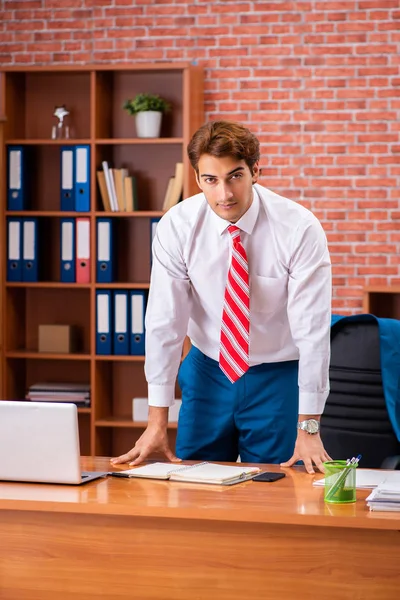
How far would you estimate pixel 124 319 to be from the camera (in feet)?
16.1

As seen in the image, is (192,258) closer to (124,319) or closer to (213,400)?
(213,400)

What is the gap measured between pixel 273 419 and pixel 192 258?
0.51 m

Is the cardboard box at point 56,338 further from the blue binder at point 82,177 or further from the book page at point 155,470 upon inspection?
the book page at point 155,470

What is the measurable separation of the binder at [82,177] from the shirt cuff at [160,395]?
2.56 metres

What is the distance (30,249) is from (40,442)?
311 cm

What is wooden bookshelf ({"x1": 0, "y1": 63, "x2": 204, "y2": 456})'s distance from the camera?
4930mm

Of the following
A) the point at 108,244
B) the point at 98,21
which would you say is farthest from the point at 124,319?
the point at 98,21

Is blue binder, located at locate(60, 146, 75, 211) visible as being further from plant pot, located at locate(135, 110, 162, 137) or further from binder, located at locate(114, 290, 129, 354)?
binder, located at locate(114, 290, 129, 354)

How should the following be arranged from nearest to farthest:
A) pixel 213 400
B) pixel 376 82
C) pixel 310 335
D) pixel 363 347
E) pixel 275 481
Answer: pixel 275 481, pixel 310 335, pixel 213 400, pixel 363 347, pixel 376 82

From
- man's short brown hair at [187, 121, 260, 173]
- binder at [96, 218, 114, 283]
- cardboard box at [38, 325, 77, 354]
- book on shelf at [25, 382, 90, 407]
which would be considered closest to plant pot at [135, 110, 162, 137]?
binder at [96, 218, 114, 283]

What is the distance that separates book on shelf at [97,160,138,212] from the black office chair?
1.99 metres

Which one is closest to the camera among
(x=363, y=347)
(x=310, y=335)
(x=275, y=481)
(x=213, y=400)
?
(x=275, y=481)

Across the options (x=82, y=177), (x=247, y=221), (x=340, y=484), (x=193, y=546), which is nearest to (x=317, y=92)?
(x=82, y=177)

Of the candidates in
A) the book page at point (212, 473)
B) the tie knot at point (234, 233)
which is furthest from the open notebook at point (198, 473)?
the tie knot at point (234, 233)
